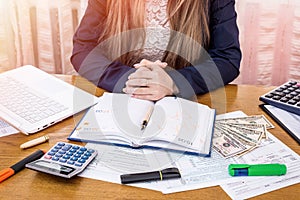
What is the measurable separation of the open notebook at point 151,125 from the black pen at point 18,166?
0.09 m

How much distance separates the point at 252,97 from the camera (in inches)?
44.1

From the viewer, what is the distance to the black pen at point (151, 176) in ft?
2.52

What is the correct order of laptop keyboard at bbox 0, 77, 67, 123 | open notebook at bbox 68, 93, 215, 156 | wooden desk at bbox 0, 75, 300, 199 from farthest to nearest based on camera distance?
laptop keyboard at bbox 0, 77, 67, 123
open notebook at bbox 68, 93, 215, 156
wooden desk at bbox 0, 75, 300, 199

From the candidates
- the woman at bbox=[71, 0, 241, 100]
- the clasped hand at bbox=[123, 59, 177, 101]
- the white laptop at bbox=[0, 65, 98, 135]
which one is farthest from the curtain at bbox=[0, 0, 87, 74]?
the clasped hand at bbox=[123, 59, 177, 101]

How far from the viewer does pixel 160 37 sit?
1.32 m

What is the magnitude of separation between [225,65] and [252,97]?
5.5 inches

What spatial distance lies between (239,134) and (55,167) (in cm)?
39

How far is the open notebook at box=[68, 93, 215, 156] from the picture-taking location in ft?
2.82

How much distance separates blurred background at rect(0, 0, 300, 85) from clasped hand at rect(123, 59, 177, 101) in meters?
0.74

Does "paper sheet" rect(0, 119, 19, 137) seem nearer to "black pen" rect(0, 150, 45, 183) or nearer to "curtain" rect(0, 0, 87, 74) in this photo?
"black pen" rect(0, 150, 45, 183)

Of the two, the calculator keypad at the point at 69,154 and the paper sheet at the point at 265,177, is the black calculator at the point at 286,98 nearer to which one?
the paper sheet at the point at 265,177

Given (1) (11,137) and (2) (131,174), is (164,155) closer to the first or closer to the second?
(2) (131,174)

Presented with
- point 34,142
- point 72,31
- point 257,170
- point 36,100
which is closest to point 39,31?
point 72,31

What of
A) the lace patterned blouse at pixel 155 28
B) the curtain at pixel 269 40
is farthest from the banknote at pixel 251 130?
the curtain at pixel 269 40
